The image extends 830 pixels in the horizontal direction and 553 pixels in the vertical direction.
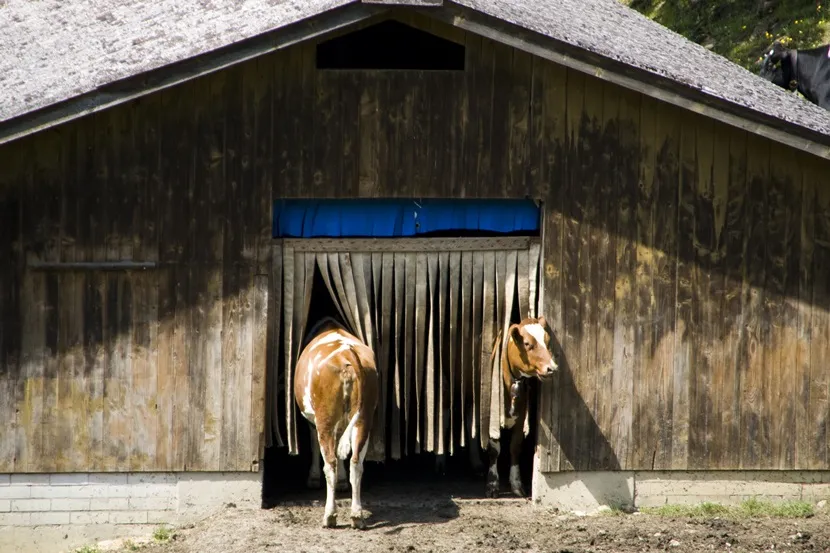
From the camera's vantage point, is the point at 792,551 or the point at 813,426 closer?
the point at 792,551

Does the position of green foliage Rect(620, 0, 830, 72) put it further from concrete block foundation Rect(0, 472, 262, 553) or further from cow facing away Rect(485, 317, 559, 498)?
concrete block foundation Rect(0, 472, 262, 553)

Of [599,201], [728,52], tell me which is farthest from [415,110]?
[728,52]

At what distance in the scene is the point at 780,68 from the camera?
18.2m

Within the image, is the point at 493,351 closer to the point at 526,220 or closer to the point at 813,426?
the point at 526,220

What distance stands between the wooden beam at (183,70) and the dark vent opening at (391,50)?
2.26 metres

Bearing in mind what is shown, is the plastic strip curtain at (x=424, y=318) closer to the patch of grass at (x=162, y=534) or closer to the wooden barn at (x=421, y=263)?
the wooden barn at (x=421, y=263)

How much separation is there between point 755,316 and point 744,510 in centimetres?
189

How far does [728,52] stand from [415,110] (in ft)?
44.2

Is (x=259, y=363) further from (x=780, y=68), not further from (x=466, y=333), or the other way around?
(x=780, y=68)

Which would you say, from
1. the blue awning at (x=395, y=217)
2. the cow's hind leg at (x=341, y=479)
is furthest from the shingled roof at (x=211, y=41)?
the cow's hind leg at (x=341, y=479)

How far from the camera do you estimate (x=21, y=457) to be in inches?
441

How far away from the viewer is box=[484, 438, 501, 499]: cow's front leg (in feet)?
39.7

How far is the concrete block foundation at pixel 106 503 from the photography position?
1130 centimetres

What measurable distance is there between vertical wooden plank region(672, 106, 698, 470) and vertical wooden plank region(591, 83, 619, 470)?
0.62 metres
